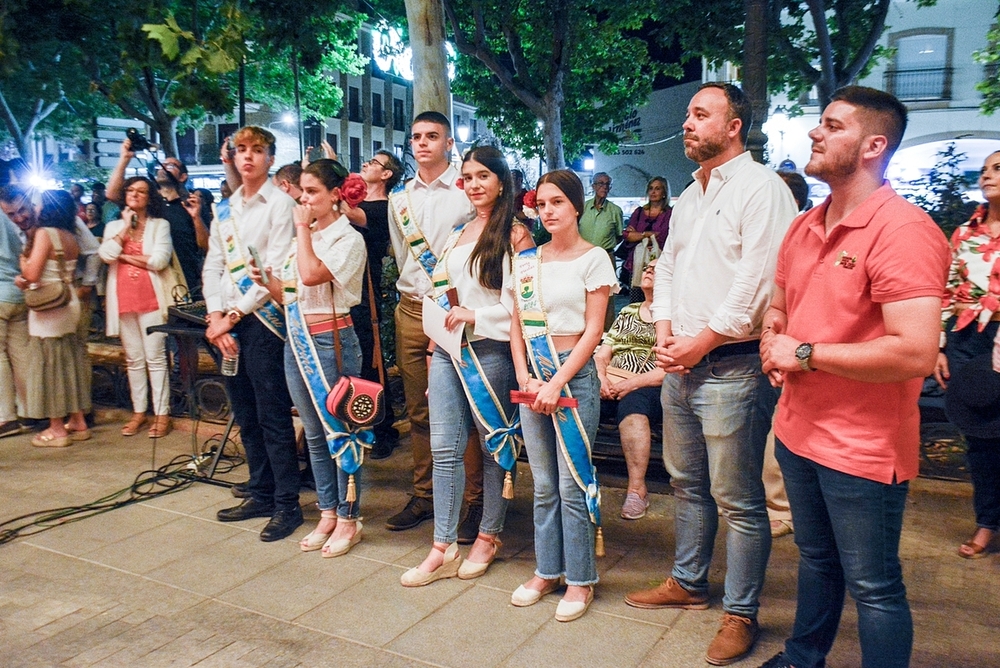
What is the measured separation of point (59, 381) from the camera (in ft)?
22.9

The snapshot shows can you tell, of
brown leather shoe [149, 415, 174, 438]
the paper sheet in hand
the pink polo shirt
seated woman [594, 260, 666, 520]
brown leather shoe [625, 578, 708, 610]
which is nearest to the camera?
the pink polo shirt

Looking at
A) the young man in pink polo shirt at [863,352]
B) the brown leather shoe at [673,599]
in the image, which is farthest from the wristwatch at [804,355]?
the brown leather shoe at [673,599]

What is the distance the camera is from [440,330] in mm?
4105

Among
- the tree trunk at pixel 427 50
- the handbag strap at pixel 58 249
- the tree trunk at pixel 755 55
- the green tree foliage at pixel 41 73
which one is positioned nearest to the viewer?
the tree trunk at pixel 755 55

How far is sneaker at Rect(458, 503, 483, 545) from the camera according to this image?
4664 mm

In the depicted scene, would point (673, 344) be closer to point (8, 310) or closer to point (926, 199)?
point (8, 310)

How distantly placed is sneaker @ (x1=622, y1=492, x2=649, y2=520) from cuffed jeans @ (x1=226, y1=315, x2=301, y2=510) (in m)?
1.87

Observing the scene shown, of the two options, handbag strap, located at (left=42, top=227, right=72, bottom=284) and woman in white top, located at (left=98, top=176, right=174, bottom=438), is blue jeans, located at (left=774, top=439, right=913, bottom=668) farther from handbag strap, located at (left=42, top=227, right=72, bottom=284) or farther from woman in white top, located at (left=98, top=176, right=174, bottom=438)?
handbag strap, located at (left=42, top=227, right=72, bottom=284)

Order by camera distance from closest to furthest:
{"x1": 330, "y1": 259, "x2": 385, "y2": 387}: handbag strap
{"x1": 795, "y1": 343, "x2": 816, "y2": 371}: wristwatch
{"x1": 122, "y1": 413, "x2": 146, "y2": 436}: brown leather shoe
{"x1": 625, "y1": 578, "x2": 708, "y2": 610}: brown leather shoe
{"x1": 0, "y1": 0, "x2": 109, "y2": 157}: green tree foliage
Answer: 1. {"x1": 795, "y1": 343, "x2": 816, "y2": 371}: wristwatch
2. {"x1": 625, "y1": 578, "x2": 708, "y2": 610}: brown leather shoe
3. {"x1": 330, "y1": 259, "x2": 385, "y2": 387}: handbag strap
4. {"x1": 122, "y1": 413, "x2": 146, "y2": 436}: brown leather shoe
5. {"x1": 0, "y1": 0, "x2": 109, "y2": 157}: green tree foliage

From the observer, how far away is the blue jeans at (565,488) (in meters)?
3.74

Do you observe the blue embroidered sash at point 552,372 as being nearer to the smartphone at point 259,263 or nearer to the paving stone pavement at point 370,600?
the paving stone pavement at point 370,600

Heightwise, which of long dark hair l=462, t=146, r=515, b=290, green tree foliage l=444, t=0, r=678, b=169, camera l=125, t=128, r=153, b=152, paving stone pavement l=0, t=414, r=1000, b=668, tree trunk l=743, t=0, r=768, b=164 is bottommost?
paving stone pavement l=0, t=414, r=1000, b=668

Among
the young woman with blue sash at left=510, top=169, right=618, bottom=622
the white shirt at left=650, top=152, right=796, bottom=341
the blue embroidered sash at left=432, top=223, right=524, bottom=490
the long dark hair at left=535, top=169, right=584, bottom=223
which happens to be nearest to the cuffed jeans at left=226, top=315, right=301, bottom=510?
the blue embroidered sash at left=432, top=223, right=524, bottom=490

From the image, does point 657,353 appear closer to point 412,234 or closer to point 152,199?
point 412,234
